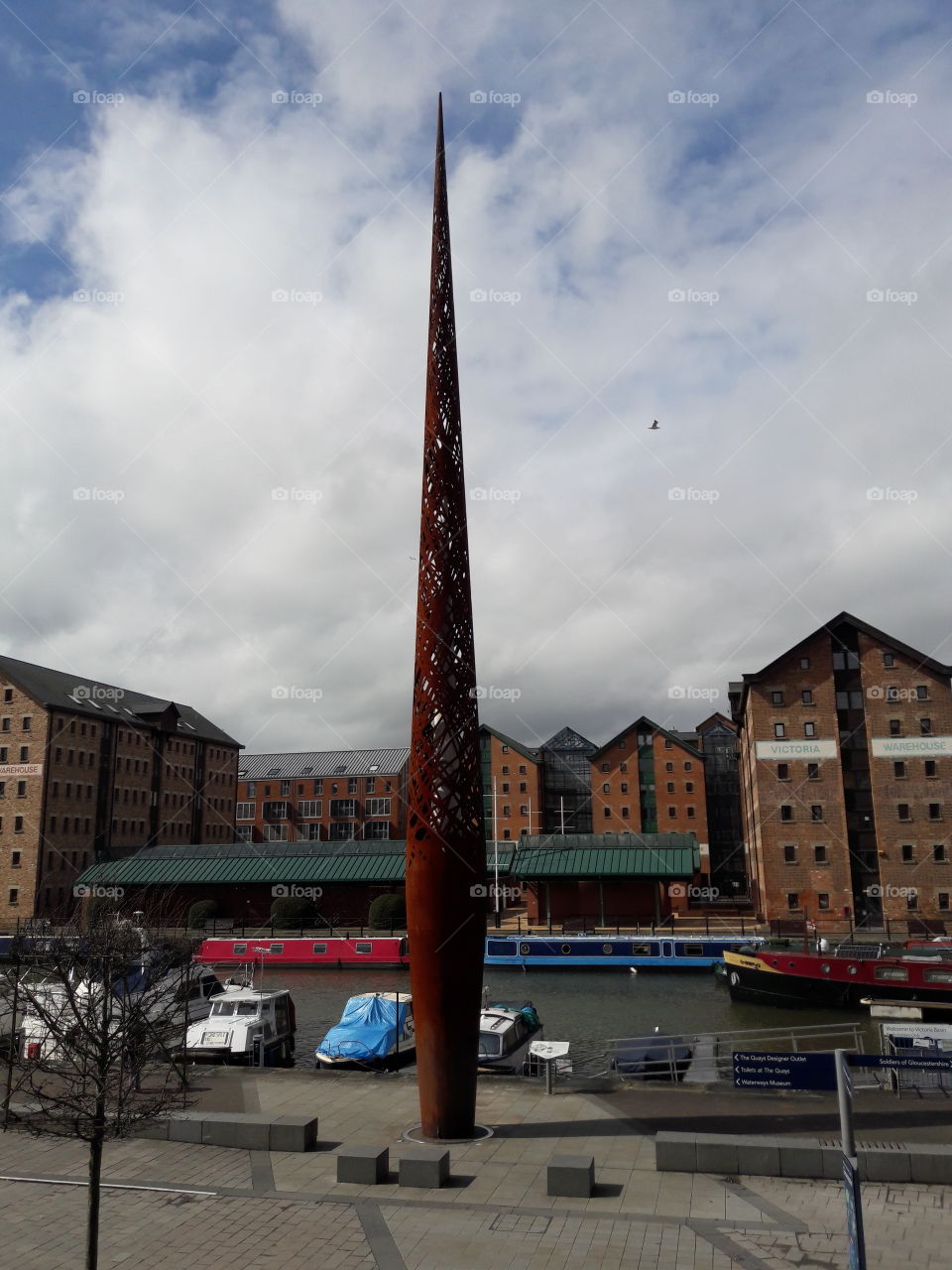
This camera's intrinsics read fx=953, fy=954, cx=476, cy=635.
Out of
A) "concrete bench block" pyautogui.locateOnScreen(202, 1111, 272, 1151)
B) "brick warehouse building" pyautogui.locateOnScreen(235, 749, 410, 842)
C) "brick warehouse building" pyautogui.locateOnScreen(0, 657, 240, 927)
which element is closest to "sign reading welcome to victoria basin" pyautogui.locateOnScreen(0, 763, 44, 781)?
"brick warehouse building" pyautogui.locateOnScreen(0, 657, 240, 927)

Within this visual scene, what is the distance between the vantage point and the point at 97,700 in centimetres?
8088

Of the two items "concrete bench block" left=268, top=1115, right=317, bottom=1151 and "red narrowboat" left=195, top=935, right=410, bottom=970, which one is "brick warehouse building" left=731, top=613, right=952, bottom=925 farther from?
"concrete bench block" left=268, top=1115, right=317, bottom=1151

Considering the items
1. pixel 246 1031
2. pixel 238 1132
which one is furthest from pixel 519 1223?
Answer: pixel 246 1031

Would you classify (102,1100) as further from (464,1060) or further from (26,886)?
(26,886)

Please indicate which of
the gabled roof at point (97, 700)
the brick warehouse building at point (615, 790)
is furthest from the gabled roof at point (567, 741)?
the gabled roof at point (97, 700)

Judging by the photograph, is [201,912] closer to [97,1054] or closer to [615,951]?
[615,951]

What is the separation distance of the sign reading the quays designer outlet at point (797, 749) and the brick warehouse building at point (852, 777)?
6 centimetres

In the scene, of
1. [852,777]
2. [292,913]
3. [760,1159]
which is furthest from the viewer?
[292,913]

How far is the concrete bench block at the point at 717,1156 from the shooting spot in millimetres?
12812

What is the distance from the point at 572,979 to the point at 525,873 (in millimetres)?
15041

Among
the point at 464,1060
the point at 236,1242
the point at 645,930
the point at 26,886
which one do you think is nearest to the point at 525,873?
the point at 645,930

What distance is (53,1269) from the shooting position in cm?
1043

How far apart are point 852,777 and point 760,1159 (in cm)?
5113

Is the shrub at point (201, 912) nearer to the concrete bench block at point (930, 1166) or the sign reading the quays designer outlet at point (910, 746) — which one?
the sign reading the quays designer outlet at point (910, 746)
